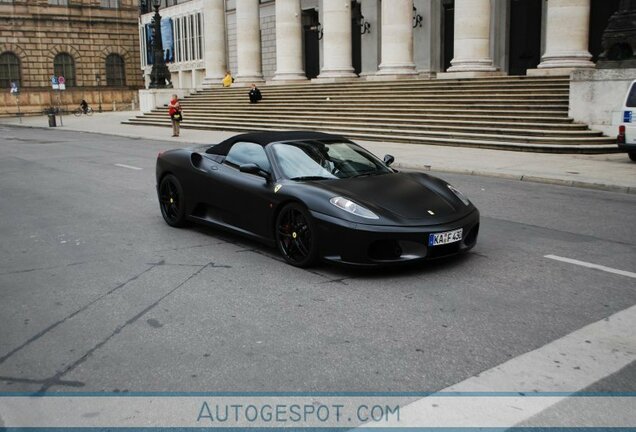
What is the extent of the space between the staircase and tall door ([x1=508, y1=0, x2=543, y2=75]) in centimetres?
762

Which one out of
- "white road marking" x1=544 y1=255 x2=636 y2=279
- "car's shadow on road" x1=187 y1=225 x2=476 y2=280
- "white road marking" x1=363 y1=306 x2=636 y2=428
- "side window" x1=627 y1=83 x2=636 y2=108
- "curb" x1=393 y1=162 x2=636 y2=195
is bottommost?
"curb" x1=393 y1=162 x2=636 y2=195

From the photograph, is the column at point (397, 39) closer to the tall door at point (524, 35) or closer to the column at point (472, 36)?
the column at point (472, 36)

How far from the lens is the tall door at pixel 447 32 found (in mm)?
35188

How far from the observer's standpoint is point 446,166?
52.9 ft

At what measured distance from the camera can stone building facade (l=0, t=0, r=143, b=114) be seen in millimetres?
62312

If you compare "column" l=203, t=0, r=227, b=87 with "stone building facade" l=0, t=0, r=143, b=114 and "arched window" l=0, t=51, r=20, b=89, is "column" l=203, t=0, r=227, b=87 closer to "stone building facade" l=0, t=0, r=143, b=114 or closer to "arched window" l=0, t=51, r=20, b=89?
"stone building facade" l=0, t=0, r=143, b=114

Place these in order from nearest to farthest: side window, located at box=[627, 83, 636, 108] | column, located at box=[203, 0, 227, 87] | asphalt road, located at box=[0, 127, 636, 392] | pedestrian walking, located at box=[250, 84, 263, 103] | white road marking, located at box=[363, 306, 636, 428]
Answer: white road marking, located at box=[363, 306, 636, 428] → asphalt road, located at box=[0, 127, 636, 392] → side window, located at box=[627, 83, 636, 108] → pedestrian walking, located at box=[250, 84, 263, 103] → column, located at box=[203, 0, 227, 87]

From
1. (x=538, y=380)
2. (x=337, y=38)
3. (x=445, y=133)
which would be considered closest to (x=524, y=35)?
(x=337, y=38)

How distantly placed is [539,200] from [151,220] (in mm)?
6226

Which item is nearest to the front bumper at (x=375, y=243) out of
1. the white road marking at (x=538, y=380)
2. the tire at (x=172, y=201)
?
the white road marking at (x=538, y=380)

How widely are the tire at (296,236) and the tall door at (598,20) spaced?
26.1 meters

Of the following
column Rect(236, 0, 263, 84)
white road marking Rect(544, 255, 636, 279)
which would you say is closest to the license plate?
white road marking Rect(544, 255, 636, 279)

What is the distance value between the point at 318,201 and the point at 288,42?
30957 mm

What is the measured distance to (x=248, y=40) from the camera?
3969cm
